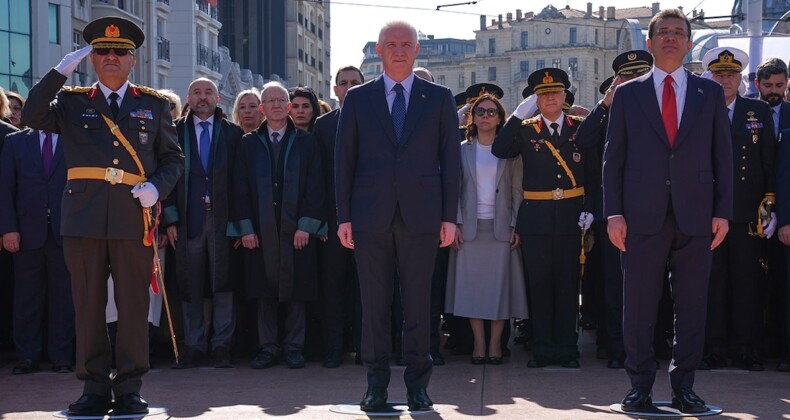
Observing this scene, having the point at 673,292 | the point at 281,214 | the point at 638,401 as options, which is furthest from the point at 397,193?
the point at 281,214

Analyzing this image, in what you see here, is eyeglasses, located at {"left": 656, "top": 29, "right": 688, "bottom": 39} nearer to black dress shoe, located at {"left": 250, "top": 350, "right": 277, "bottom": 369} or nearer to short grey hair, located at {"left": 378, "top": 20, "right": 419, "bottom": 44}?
short grey hair, located at {"left": 378, "top": 20, "right": 419, "bottom": 44}

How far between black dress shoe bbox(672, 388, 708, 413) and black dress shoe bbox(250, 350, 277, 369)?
3.13m

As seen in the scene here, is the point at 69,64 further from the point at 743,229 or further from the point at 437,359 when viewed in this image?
the point at 743,229

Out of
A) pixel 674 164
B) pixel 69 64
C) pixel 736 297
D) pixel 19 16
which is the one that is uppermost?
pixel 19 16

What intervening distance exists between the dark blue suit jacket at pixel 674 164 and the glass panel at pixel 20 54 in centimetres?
3075

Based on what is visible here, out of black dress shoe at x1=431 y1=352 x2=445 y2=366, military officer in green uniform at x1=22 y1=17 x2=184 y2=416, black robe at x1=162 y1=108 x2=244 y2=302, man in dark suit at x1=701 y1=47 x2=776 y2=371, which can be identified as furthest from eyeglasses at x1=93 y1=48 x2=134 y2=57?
man in dark suit at x1=701 y1=47 x2=776 y2=371

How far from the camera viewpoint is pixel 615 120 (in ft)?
21.4

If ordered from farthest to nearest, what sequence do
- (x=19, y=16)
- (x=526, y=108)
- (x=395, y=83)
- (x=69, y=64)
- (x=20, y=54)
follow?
(x=19, y=16) < (x=20, y=54) < (x=526, y=108) < (x=395, y=83) < (x=69, y=64)

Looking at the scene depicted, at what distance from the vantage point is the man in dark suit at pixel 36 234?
27.8ft

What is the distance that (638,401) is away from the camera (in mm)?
6383

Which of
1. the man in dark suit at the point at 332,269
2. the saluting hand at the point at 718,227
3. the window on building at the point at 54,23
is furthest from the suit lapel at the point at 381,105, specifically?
the window on building at the point at 54,23

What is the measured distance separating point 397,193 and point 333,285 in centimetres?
243

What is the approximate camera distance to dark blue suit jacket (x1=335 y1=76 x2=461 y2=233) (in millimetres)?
6434

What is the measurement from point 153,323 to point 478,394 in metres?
2.64
